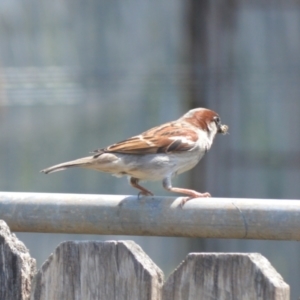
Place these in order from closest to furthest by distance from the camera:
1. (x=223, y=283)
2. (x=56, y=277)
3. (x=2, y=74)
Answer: (x=223, y=283) < (x=56, y=277) < (x=2, y=74)

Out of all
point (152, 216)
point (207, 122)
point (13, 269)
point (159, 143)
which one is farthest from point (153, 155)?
point (13, 269)

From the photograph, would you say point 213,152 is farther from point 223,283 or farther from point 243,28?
point 223,283

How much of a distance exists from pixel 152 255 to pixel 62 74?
1404 millimetres

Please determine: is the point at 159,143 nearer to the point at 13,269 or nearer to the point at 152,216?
the point at 152,216

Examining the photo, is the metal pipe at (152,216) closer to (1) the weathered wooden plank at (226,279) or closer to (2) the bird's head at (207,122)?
(1) the weathered wooden plank at (226,279)

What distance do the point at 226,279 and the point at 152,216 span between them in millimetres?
374

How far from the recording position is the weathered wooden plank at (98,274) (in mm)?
1984

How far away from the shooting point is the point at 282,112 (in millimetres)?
6004

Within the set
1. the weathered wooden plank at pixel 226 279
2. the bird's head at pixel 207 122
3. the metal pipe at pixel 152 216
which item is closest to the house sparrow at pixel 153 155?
the bird's head at pixel 207 122

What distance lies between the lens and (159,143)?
14.6 feet

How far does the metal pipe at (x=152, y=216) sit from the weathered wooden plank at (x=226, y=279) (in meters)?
0.21

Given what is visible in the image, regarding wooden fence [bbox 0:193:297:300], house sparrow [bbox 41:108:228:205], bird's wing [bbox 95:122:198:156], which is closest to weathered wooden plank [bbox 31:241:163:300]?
wooden fence [bbox 0:193:297:300]

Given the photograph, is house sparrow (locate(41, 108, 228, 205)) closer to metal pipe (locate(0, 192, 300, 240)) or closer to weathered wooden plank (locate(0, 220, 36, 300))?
metal pipe (locate(0, 192, 300, 240))

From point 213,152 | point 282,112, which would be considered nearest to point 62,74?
point 213,152
